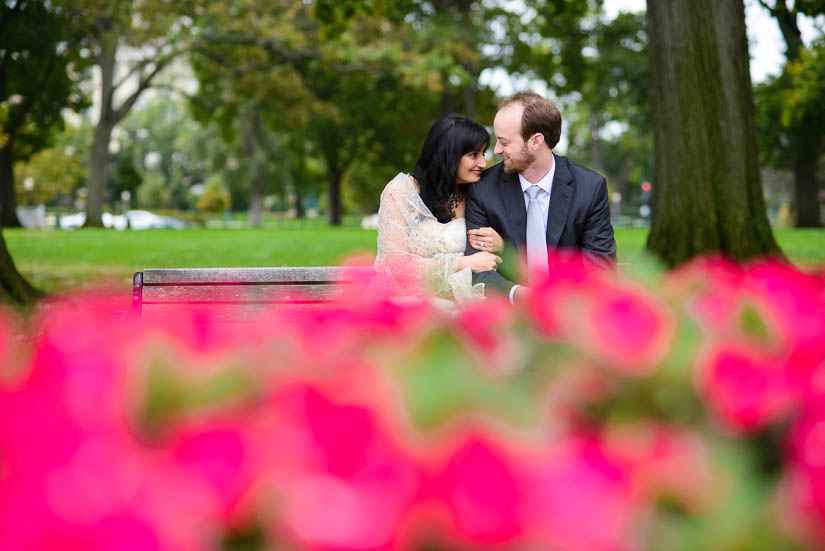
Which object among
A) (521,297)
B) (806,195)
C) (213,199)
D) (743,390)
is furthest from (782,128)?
(213,199)

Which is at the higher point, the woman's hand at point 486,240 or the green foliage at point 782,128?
the green foliage at point 782,128

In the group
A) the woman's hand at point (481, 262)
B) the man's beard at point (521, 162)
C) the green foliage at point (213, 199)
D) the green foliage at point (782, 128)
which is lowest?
the woman's hand at point (481, 262)

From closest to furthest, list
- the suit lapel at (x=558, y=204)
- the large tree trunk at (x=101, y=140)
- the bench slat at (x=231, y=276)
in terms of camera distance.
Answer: the suit lapel at (x=558, y=204), the bench slat at (x=231, y=276), the large tree trunk at (x=101, y=140)

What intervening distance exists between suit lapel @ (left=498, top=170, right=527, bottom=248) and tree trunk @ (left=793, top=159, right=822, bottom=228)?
39.4 meters

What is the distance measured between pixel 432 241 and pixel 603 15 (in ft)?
103

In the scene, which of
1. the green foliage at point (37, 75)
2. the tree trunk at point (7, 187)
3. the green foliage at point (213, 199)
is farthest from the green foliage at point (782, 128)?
the green foliage at point (213, 199)

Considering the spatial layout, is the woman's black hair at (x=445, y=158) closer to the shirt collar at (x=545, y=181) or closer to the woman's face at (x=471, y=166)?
the woman's face at (x=471, y=166)

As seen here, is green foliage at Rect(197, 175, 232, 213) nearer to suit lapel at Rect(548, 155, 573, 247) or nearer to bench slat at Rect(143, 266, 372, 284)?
bench slat at Rect(143, 266, 372, 284)

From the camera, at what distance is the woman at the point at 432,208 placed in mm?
4758

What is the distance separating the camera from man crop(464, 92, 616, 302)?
450 centimetres

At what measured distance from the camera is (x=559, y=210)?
460 cm

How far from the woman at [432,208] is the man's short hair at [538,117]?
0.31m

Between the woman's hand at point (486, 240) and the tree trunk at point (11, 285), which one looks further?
the tree trunk at point (11, 285)

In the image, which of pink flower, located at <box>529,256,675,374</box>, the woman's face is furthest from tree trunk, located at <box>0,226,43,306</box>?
pink flower, located at <box>529,256,675,374</box>
